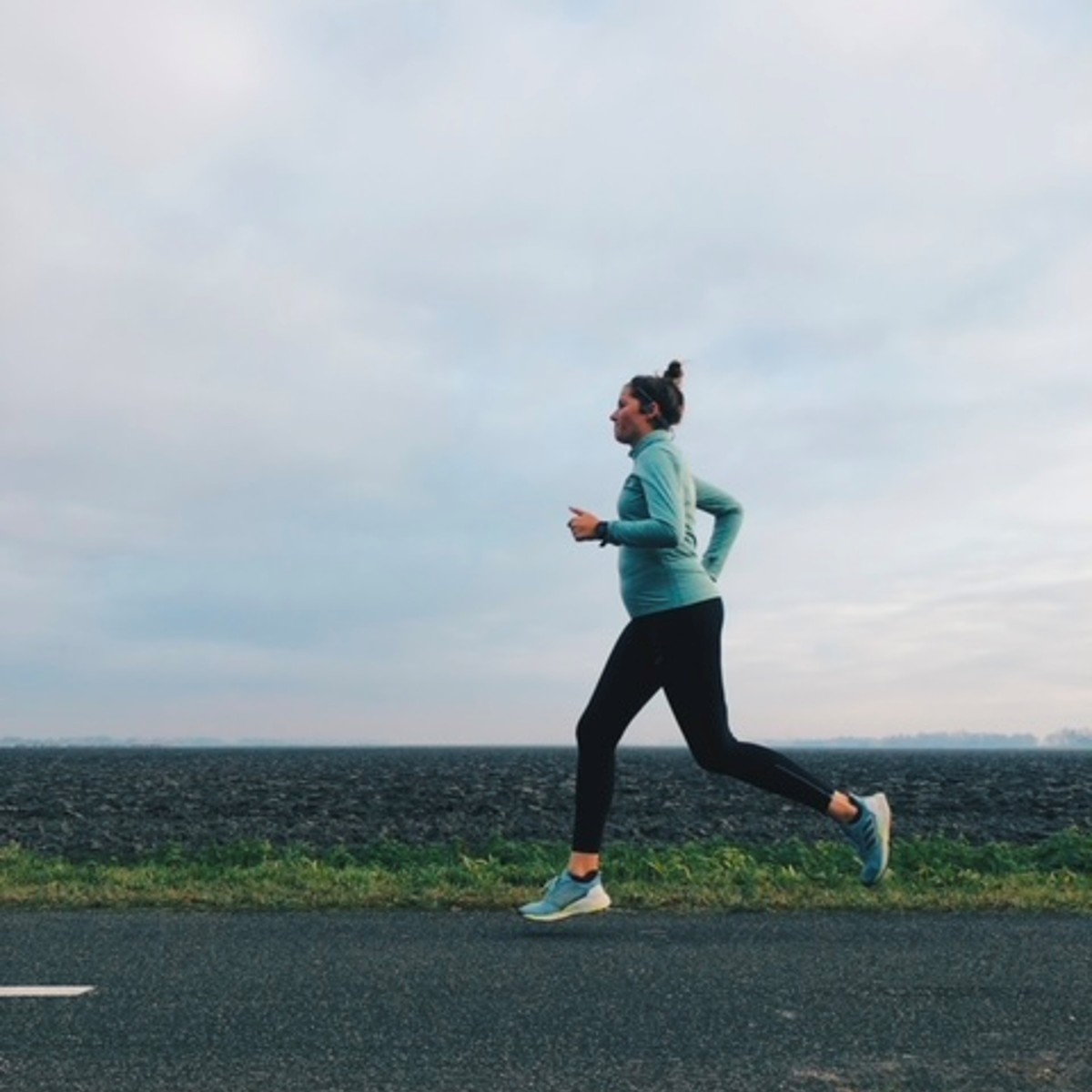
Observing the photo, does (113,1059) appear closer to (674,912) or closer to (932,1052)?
(932,1052)

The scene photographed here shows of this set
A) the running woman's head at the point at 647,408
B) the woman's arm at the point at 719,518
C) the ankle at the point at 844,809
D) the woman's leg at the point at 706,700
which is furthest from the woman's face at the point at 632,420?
the ankle at the point at 844,809

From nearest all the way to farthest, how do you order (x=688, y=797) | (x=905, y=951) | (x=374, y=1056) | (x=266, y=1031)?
(x=374, y=1056) → (x=266, y=1031) → (x=905, y=951) → (x=688, y=797)

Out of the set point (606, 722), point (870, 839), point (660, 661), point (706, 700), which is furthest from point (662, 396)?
point (870, 839)

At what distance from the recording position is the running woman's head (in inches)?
231

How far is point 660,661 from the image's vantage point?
5.70 meters

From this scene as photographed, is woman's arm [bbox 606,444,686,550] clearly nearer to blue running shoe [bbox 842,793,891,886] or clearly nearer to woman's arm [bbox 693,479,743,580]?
woman's arm [bbox 693,479,743,580]

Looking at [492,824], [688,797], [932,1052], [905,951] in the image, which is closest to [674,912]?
[905,951]

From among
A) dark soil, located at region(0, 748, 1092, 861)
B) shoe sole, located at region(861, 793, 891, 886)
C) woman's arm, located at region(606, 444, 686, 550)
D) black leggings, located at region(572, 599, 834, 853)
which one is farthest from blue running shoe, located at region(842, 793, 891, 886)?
dark soil, located at region(0, 748, 1092, 861)

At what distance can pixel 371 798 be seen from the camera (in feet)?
90.6

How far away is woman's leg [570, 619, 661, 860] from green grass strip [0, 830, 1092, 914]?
0.73 m

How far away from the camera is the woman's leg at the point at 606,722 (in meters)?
5.77

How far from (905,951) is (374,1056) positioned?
2.43 metres

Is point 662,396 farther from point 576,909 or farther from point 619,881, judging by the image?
point 619,881

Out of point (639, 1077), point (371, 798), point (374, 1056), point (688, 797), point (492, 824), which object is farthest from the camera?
point (371, 798)
